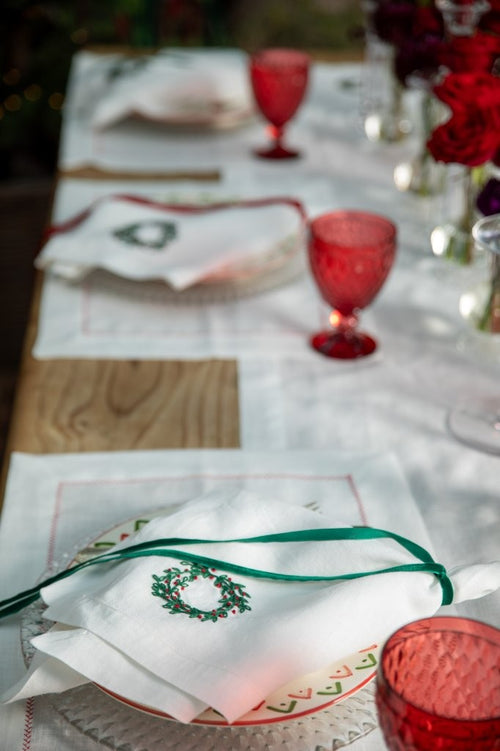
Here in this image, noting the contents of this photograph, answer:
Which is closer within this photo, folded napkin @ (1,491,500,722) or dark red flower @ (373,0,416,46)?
folded napkin @ (1,491,500,722)

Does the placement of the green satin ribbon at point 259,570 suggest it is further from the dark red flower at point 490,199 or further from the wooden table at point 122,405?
the dark red flower at point 490,199

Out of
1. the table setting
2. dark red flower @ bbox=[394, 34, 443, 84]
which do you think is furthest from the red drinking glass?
dark red flower @ bbox=[394, 34, 443, 84]

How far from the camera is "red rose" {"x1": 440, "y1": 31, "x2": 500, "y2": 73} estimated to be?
1.17 m

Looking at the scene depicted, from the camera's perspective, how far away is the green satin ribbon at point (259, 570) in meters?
0.72

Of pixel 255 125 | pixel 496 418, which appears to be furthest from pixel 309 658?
pixel 255 125

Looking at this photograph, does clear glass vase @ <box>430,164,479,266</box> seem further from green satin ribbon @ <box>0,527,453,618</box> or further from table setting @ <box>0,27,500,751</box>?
green satin ribbon @ <box>0,527,453,618</box>

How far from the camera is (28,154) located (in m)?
3.59

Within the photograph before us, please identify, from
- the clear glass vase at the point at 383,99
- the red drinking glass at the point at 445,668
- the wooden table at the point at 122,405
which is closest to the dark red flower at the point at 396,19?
the clear glass vase at the point at 383,99

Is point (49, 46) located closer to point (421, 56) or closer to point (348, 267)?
point (421, 56)

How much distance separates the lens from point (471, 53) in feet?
3.82

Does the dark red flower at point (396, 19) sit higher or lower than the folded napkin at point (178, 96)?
higher

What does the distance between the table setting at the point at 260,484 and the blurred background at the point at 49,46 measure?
14.5 inches

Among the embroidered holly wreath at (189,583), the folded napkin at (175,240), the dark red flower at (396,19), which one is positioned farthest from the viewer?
the dark red flower at (396,19)

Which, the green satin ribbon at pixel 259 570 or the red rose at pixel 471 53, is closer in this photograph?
the green satin ribbon at pixel 259 570
